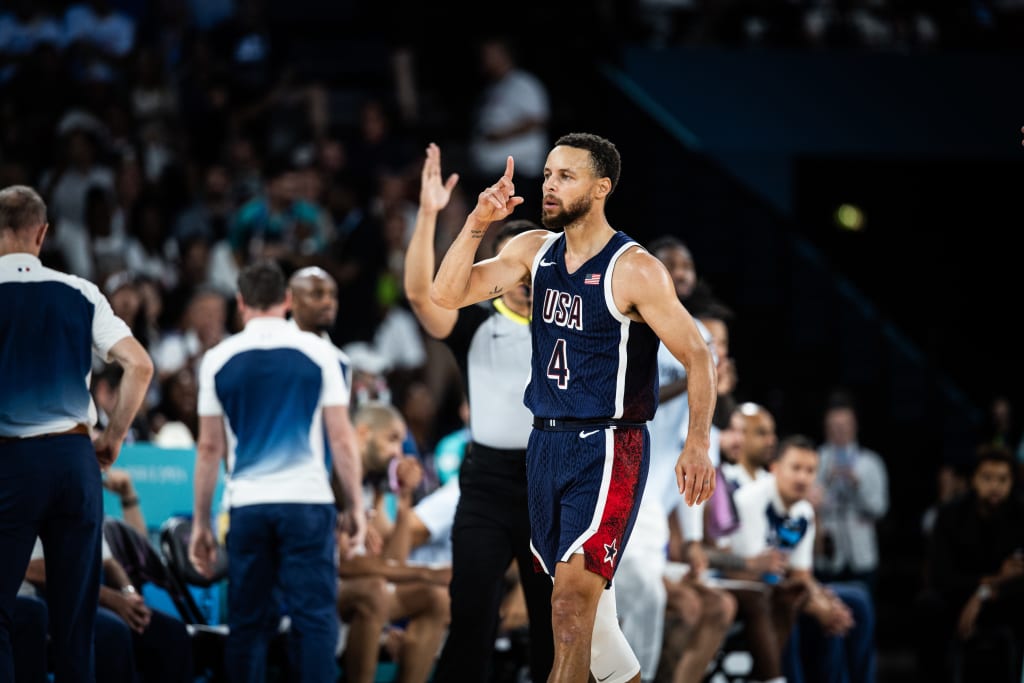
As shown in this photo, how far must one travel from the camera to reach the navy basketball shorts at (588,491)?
231 inches

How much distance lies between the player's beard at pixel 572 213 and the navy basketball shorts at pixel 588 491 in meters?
0.80

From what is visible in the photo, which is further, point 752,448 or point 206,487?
point 752,448

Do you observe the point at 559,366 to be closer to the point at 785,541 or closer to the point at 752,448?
the point at 785,541

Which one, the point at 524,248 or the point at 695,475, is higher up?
the point at 524,248

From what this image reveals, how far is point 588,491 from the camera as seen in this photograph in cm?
591

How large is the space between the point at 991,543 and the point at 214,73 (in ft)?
27.0

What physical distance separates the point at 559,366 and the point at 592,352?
145mm

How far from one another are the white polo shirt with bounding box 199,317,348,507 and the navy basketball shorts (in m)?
1.81

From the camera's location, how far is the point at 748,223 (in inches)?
576

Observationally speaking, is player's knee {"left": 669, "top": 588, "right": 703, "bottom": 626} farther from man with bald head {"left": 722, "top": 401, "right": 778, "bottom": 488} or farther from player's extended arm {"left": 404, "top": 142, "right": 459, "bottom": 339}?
player's extended arm {"left": 404, "top": 142, "right": 459, "bottom": 339}

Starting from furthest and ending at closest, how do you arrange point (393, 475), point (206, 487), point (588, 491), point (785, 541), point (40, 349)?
1. point (785, 541)
2. point (393, 475)
3. point (206, 487)
4. point (40, 349)
5. point (588, 491)

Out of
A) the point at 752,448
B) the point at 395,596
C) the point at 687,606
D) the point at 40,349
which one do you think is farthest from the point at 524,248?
the point at 752,448

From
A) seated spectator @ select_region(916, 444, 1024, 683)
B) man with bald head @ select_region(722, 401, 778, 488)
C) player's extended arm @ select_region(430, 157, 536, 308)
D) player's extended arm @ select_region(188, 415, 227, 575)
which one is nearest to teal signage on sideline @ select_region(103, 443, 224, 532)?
player's extended arm @ select_region(188, 415, 227, 575)

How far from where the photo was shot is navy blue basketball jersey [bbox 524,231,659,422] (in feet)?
19.7
